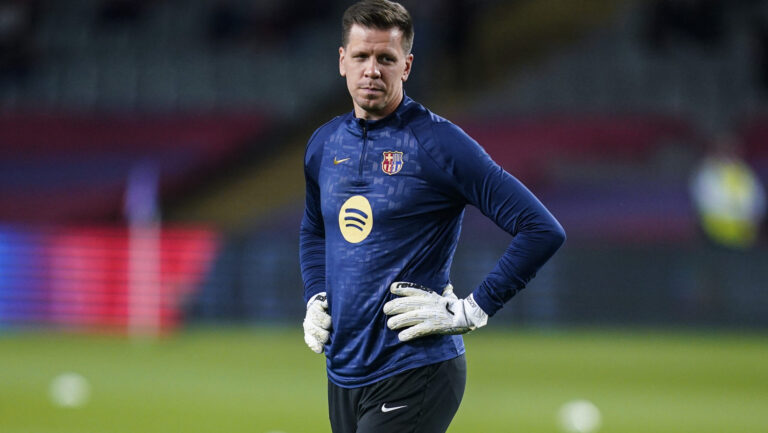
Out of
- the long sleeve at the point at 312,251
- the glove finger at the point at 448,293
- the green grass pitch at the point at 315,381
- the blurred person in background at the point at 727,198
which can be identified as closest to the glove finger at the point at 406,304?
the glove finger at the point at 448,293

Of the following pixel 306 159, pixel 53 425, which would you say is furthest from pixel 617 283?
pixel 306 159

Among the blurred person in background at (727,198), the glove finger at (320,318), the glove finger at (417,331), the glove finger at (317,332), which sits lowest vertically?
the glove finger at (417,331)

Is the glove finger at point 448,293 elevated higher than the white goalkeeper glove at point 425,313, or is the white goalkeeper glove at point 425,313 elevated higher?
the glove finger at point 448,293

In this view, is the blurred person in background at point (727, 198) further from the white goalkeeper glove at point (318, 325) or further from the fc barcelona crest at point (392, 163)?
the fc barcelona crest at point (392, 163)

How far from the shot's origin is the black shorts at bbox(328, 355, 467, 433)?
12.8 feet

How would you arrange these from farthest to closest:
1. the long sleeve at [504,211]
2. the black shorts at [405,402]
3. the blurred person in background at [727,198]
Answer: the blurred person in background at [727,198] → the black shorts at [405,402] → the long sleeve at [504,211]

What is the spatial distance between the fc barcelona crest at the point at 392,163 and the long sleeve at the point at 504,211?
140 millimetres

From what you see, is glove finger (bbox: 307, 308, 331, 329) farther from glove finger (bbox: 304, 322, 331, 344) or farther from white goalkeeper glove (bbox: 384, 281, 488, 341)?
white goalkeeper glove (bbox: 384, 281, 488, 341)

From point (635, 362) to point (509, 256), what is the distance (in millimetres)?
9004

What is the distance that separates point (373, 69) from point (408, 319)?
816mm

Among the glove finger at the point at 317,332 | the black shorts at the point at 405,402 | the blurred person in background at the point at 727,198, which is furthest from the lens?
the blurred person in background at the point at 727,198

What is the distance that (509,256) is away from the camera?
380 cm

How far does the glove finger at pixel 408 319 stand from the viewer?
12.5 ft

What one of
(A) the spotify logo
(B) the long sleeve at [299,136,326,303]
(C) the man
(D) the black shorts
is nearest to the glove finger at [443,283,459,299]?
(C) the man
